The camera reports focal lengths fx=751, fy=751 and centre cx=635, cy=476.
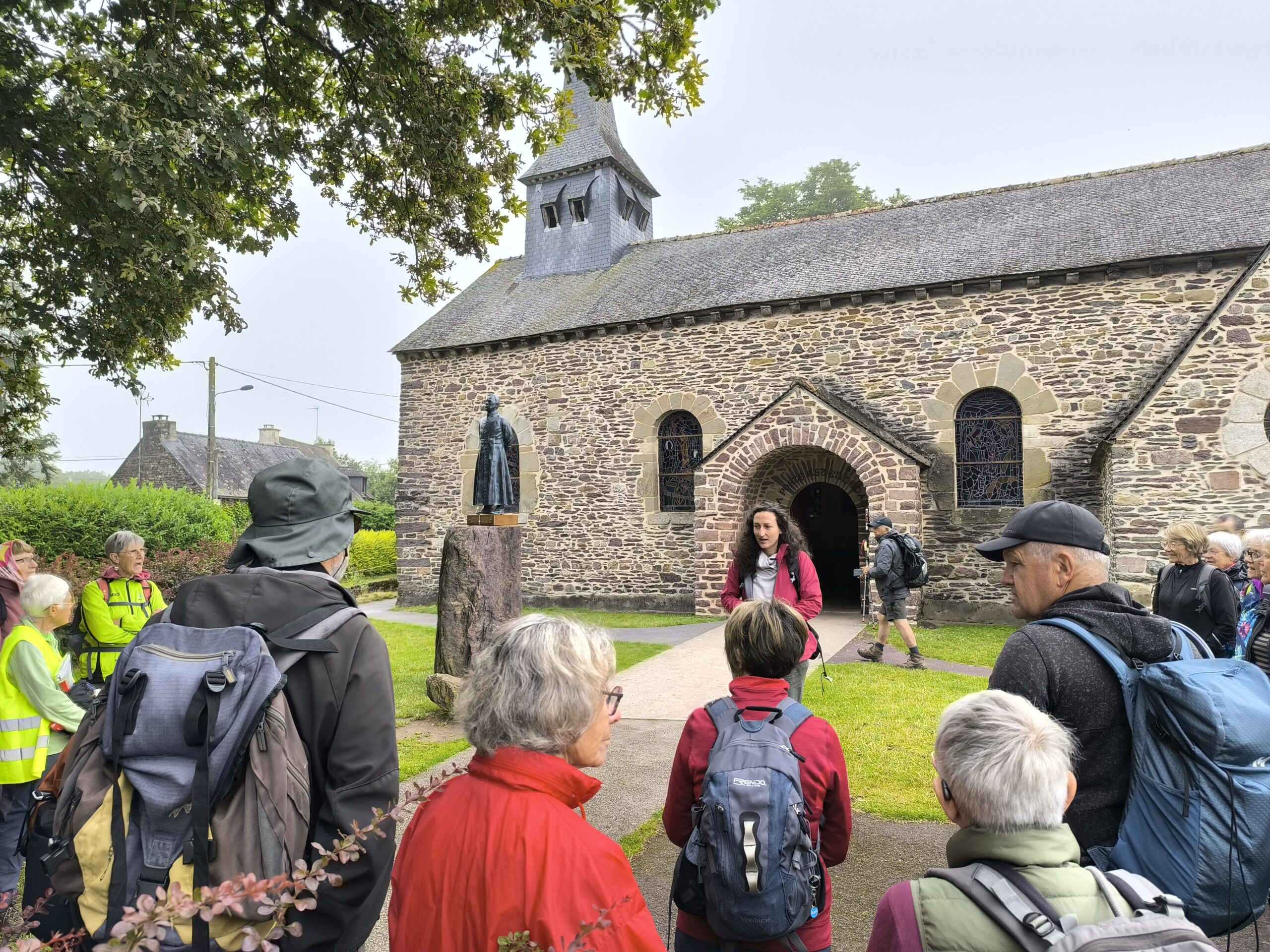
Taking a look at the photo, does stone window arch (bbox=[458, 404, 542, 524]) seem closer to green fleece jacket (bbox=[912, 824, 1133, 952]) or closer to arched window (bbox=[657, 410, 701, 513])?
arched window (bbox=[657, 410, 701, 513])

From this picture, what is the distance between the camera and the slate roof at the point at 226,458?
111ft

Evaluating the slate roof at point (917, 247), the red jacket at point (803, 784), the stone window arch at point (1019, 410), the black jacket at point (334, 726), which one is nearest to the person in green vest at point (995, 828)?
the red jacket at point (803, 784)

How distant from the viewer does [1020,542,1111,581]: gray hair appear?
2242mm

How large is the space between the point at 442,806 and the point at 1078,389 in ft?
41.0

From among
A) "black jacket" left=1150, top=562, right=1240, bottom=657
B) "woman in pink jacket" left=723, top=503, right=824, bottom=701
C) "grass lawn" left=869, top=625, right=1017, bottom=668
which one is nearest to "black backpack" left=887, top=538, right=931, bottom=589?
"grass lawn" left=869, top=625, right=1017, bottom=668

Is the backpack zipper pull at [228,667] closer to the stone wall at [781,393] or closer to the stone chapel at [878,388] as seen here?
the stone chapel at [878,388]

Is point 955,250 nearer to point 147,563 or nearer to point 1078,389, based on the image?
point 1078,389

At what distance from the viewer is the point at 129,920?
106cm

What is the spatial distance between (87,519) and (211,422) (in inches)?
336

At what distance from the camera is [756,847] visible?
195 centimetres

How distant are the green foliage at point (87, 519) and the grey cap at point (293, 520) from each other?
41.6ft

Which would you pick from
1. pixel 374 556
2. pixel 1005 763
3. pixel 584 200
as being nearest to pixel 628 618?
pixel 584 200

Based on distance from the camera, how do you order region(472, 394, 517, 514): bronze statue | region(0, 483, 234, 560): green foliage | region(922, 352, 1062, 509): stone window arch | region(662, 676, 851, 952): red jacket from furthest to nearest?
region(0, 483, 234, 560): green foliage, region(922, 352, 1062, 509): stone window arch, region(472, 394, 517, 514): bronze statue, region(662, 676, 851, 952): red jacket

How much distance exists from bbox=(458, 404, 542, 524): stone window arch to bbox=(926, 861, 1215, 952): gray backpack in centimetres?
1391
